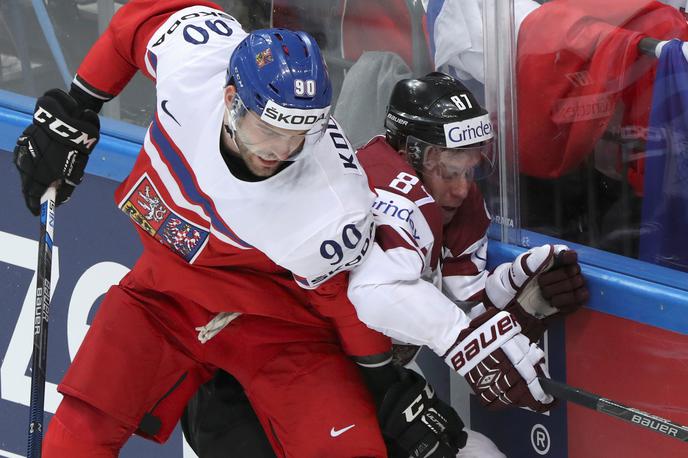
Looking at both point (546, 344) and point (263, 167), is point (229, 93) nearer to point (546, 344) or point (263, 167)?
point (263, 167)

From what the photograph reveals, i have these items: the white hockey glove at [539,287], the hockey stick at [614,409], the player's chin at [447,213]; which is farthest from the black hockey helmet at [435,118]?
the hockey stick at [614,409]

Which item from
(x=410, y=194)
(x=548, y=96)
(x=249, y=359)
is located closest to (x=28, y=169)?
(x=249, y=359)

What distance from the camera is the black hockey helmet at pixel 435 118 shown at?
2498mm

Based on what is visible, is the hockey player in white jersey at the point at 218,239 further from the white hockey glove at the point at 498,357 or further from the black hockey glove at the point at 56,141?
the white hockey glove at the point at 498,357

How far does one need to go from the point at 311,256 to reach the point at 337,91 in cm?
78

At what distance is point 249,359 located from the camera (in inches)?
103

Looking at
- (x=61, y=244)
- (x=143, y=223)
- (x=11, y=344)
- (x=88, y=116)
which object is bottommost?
(x=11, y=344)

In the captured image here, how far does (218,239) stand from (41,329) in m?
0.49

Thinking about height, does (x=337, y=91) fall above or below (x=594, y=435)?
above

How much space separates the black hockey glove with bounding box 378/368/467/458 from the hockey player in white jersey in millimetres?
43

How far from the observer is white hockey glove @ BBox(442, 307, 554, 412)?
2359 mm

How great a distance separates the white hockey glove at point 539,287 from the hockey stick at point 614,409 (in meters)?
0.15

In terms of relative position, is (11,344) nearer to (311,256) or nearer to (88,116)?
(88,116)

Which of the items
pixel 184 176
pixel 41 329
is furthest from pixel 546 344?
pixel 41 329
